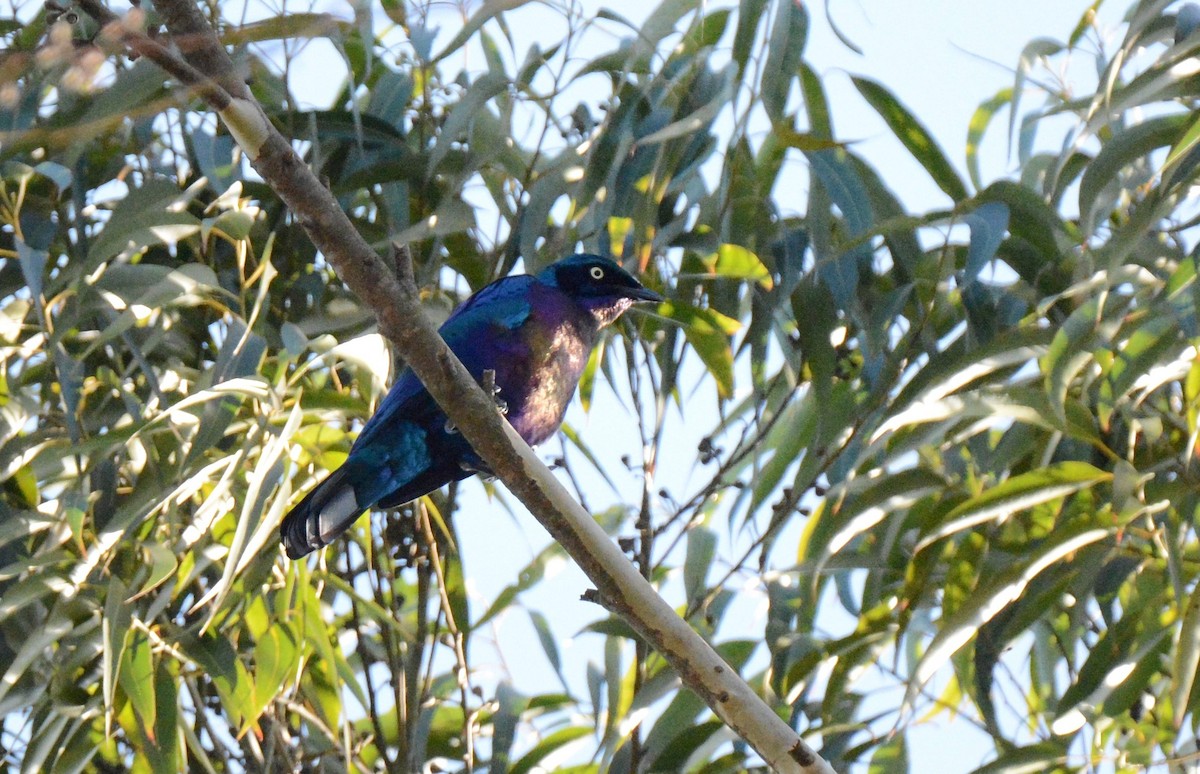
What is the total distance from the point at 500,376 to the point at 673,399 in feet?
1.41

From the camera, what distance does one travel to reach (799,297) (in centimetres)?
282

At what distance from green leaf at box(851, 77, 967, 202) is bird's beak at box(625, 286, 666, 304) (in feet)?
1.86

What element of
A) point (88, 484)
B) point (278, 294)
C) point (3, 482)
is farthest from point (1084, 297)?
point (3, 482)

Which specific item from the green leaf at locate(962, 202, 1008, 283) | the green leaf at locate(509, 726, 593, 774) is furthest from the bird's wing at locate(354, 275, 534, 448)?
the green leaf at locate(962, 202, 1008, 283)

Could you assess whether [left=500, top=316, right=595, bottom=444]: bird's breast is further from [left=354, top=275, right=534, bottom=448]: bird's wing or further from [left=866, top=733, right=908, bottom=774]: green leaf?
[left=866, top=733, right=908, bottom=774]: green leaf

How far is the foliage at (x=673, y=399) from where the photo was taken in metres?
2.48

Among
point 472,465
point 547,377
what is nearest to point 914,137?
point 547,377

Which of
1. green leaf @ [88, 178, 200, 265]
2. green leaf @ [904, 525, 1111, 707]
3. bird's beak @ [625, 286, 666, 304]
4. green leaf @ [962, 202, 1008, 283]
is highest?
green leaf @ [88, 178, 200, 265]

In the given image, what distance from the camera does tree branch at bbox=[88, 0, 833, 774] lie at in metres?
1.77

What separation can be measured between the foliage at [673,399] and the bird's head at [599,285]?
0.21 ft

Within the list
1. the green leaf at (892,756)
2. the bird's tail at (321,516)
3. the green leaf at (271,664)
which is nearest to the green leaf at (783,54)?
the bird's tail at (321,516)

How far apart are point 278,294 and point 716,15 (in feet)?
3.81

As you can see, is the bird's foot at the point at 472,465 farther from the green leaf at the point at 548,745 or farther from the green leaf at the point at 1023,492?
the green leaf at the point at 1023,492

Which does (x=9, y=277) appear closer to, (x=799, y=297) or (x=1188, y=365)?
(x=799, y=297)
